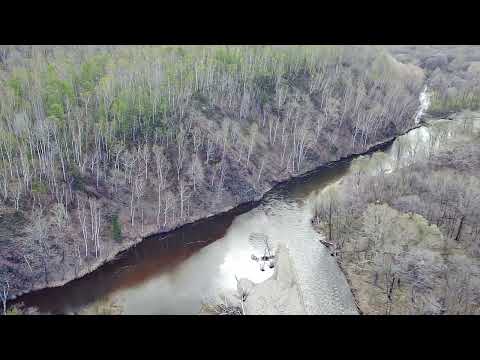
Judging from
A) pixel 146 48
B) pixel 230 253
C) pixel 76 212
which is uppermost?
pixel 146 48

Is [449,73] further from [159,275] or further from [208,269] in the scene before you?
[159,275]

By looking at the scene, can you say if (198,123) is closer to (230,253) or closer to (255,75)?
(255,75)

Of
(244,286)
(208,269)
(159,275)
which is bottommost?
(159,275)

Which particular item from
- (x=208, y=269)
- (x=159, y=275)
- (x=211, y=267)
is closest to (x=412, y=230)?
(x=211, y=267)

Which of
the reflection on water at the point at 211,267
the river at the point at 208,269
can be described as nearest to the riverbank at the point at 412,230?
the reflection on water at the point at 211,267

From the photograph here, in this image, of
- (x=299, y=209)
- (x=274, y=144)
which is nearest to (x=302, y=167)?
(x=274, y=144)

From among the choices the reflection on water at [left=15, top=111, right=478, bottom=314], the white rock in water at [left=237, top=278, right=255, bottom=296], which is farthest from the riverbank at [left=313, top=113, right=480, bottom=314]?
the white rock in water at [left=237, top=278, right=255, bottom=296]

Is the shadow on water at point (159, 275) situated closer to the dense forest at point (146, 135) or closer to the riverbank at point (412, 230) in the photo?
the dense forest at point (146, 135)
